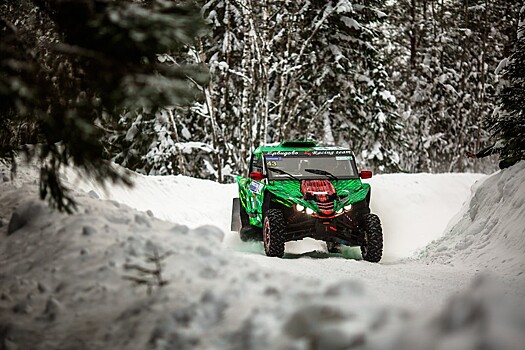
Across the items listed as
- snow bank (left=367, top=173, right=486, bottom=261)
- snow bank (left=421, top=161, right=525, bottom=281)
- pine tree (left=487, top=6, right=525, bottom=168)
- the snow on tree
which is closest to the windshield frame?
snow bank (left=421, top=161, right=525, bottom=281)

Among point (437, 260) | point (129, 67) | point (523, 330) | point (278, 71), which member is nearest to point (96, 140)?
point (129, 67)

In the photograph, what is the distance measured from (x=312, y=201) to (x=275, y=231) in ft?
2.54

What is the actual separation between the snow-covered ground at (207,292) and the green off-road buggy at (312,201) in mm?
557

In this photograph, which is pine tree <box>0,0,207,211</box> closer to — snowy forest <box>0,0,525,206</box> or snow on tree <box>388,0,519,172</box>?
snowy forest <box>0,0,525,206</box>

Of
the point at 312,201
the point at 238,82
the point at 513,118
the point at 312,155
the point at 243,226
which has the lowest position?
the point at 243,226

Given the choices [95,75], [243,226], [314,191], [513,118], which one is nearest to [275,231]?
[314,191]

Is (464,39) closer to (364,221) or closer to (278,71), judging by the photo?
(278,71)

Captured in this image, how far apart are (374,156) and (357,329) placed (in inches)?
970

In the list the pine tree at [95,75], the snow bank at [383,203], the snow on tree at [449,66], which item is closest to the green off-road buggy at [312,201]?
the snow bank at [383,203]

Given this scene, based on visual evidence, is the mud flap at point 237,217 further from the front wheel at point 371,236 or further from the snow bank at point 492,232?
the snow bank at point 492,232

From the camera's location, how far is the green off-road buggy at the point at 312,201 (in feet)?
30.8

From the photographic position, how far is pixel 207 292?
380 centimetres

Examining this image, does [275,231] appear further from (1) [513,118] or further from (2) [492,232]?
(1) [513,118]

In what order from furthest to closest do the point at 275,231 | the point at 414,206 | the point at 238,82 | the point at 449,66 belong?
the point at 449,66 < the point at 238,82 < the point at 414,206 < the point at 275,231
